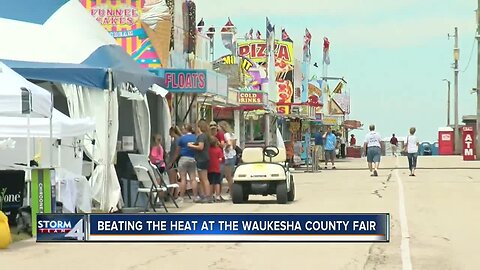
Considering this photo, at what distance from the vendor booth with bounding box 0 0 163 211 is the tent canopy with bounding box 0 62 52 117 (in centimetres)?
211

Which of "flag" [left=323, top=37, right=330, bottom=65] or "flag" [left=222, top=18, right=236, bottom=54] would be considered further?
"flag" [left=323, top=37, right=330, bottom=65]

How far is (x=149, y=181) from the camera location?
19.3 m

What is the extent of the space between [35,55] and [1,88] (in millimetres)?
4109

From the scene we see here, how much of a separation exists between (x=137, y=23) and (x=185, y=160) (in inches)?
179

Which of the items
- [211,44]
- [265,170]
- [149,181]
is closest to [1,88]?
[149,181]

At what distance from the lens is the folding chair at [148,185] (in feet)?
60.3

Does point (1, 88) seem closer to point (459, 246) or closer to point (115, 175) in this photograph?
point (115, 175)

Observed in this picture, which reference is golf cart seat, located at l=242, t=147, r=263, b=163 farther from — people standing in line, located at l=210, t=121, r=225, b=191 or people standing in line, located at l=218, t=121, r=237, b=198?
people standing in line, located at l=218, t=121, r=237, b=198

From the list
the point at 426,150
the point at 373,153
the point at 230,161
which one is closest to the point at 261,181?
the point at 230,161

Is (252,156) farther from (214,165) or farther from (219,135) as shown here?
(219,135)

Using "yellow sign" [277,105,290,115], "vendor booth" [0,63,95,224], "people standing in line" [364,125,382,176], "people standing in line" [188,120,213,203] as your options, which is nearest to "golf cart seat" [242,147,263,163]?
"people standing in line" [188,120,213,203]

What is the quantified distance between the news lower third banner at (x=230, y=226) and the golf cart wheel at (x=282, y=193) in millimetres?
10047

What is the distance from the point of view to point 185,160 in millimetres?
21109

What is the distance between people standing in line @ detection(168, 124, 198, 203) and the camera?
21.0 meters
